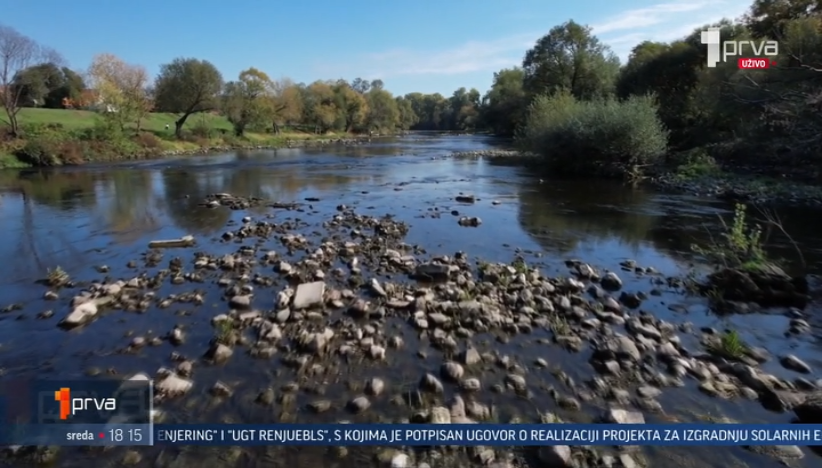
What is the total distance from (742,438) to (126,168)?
39543 mm

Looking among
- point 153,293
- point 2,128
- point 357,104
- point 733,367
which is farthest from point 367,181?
point 357,104

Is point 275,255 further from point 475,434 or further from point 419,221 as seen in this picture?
point 475,434

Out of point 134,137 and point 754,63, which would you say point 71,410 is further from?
point 134,137

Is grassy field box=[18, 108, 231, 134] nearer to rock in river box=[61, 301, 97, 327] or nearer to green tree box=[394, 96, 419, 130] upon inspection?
rock in river box=[61, 301, 97, 327]

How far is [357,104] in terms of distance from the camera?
106m

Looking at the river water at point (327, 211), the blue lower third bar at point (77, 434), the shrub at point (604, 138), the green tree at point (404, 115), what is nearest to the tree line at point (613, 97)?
the shrub at point (604, 138)

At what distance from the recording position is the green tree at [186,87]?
59250 mm

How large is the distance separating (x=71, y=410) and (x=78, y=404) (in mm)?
85

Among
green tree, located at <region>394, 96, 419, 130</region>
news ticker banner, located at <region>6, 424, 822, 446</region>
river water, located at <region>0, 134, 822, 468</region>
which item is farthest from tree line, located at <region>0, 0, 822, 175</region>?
green tree, located at <region>394, 96, 419, 130</region>

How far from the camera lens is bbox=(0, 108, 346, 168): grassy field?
36.3 m

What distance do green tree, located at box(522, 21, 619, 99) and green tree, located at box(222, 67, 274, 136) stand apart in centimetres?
4296

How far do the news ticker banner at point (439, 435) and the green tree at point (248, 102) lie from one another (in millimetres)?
69697

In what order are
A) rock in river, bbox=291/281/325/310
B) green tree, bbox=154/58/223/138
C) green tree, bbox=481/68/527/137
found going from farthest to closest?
green tree, bbox=481/68/527/137
green tree, bbox=154/58/223/138
rock in river, bbox=291/281/325/310

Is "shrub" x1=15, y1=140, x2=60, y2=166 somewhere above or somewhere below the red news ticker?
below
